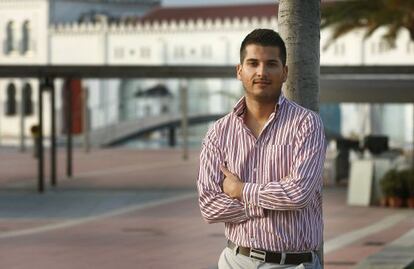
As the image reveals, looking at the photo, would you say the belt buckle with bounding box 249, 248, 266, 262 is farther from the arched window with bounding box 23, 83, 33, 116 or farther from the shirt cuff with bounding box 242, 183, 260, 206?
the arched window with bounding box 23, 83, 33, 116

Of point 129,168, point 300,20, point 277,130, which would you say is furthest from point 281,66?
point 129,168

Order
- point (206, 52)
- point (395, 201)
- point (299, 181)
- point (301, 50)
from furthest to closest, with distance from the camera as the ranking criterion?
1. point (206, 52)
2. point (395, 201)
3. point (301, 50)
4. point (299, 181)

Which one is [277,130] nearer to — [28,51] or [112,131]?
[112,131]

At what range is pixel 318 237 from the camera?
4.79 meters

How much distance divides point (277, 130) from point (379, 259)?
6610 mm

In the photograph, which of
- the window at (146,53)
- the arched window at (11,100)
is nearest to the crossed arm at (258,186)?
the window at (146,53)

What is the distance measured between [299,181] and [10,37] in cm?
8338

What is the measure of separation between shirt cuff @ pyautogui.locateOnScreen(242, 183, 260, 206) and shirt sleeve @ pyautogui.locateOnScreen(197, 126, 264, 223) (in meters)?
0.04

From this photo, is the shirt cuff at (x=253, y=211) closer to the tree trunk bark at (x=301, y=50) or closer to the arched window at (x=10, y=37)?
the tree trunk bark at (x=301, y=50)

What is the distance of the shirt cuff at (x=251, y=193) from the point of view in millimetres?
4641

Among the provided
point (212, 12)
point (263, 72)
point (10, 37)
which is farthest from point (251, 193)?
point (10, 37)

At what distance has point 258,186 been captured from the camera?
15.3ft

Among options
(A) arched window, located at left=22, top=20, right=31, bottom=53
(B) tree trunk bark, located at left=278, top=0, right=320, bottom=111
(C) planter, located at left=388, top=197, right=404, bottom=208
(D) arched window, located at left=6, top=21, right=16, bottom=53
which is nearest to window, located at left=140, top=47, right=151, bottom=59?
(A) arched window, located at left=22, top=20, right=31, bottom=53

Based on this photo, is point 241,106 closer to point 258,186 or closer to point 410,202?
point 258,186
